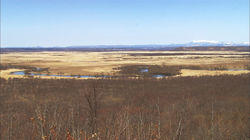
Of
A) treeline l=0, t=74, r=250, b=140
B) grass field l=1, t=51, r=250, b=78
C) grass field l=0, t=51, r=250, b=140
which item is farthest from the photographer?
grass field l=1, t=51, r=250, b=78

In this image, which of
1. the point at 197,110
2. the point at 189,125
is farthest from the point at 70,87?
the point at 189,125

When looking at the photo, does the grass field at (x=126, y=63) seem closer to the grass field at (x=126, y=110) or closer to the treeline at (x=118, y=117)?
the grass field at (x=126, y=110)

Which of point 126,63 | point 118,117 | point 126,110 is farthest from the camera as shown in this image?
point 126,63

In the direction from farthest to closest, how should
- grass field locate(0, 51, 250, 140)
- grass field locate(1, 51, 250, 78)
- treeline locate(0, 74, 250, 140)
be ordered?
grass field locate(1, 51, 250, 78)
grass field locate(0, 51, 250, 140)
treeline locate(0, 74, 250, 140)

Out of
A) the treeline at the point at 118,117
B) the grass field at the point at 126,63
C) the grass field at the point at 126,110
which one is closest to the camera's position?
the treeline at the point at 118,117

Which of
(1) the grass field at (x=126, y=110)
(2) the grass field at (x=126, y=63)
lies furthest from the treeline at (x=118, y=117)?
(2) the grass field at (x=126, y=63)

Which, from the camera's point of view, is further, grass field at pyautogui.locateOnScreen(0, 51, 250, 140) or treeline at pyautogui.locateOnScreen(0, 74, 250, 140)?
grass field at pyautogui.locateOnScreen(0, 51, 250, 140)

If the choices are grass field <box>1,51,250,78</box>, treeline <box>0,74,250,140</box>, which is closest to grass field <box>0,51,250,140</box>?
treeline <box>0,74,250,140</box>

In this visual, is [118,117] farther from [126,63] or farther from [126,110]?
[126,63]

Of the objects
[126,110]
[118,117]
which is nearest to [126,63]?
[126,110]

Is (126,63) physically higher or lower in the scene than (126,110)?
lower

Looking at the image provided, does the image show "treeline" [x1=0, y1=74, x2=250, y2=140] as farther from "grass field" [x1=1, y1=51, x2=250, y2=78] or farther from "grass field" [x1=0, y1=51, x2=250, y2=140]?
"grass field" [x1=1, y1=51, x2=250, y2=78]
